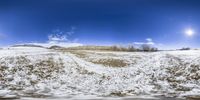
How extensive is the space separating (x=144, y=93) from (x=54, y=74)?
1111 cm

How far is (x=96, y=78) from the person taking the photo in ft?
97.0

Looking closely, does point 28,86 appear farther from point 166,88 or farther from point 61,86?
point 166,88

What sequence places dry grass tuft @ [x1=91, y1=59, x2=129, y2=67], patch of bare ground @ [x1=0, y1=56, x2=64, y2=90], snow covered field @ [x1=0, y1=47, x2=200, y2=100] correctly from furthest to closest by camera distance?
dry grass tuft @ [x1=91, y1=59, x2=129, y2=67] < patch of bare ground @ [x1=0, y1=56, x2=64, y2=90] < snow covered field @ [x1=0, y1=47, x2=200, y2=100]

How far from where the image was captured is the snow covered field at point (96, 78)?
76.3 ft

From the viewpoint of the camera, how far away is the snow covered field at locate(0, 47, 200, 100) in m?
23.2

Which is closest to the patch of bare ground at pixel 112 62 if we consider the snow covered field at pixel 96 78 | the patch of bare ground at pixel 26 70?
the snow covered field at pixel 96 78

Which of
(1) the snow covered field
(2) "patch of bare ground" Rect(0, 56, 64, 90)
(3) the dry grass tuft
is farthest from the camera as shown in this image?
(3) the dry grass tuft

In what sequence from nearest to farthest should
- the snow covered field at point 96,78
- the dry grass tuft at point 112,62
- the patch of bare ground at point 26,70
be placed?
the snow covered field at point 96,78 < the patch of bare ground at point 26,70 < the dry grass tuft at point 112,62

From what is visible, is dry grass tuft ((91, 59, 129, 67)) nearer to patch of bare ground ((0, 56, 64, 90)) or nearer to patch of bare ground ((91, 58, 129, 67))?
patch of bare ground ((91, 58, 129, 67))

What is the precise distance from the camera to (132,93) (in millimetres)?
23484

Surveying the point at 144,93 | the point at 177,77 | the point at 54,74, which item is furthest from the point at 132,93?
the point at 54,74

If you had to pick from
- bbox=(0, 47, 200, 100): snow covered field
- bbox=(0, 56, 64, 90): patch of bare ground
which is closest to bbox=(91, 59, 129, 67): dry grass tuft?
bbox=(0, 47, 200, 100): snow covered field

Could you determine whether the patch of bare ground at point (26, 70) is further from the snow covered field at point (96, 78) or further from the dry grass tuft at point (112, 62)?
the dry grass tuft at point (112, 62)

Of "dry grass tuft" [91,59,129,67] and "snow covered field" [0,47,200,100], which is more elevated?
"dry grass tuft" [91,59,129,67]
